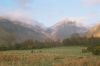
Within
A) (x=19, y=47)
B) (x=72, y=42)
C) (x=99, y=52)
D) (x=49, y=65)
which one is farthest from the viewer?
(x=72, y=42)

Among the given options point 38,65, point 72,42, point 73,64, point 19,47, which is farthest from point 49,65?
point 72,42

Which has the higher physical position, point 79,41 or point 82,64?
point 79,41

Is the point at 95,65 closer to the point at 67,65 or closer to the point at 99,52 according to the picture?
the point at 67,65

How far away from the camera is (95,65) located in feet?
82.0

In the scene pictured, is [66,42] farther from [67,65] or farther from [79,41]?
[67,65]

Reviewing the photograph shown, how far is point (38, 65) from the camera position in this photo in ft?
91.4

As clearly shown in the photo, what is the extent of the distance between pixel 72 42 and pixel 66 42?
4.46 m

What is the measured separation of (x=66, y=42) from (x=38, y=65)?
93.9 m

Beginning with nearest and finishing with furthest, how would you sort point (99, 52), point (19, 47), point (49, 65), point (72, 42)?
point (49, 65) → point (99, 52) → point (19, 47) → point (72, 42)

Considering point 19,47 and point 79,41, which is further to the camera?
point 79,41

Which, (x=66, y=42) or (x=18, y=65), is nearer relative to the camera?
(x=18, y=65)

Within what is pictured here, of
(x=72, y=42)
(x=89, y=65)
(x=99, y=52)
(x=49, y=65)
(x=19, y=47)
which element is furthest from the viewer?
(x=72, y=42)

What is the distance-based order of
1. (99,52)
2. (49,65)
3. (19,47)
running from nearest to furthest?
(49,65) < (99,52) < (19,47)

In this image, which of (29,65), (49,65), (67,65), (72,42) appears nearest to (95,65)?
(67,65)
